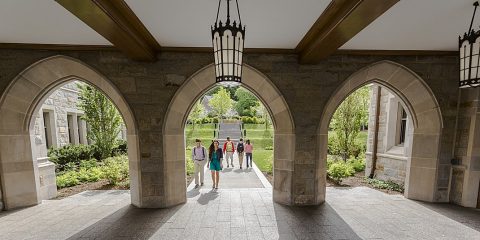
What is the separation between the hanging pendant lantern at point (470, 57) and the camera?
237 centimetres

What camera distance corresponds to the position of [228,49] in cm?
216

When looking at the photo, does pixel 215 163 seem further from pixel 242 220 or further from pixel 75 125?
pixel 75 125

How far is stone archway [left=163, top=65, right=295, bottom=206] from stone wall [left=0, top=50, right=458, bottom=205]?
12 cm

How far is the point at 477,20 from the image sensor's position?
113 inches

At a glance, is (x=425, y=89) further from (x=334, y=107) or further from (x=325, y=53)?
(x=325, y=53)

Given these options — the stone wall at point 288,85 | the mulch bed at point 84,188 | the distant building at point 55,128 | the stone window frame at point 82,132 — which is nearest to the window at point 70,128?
the distant building at point 55,128

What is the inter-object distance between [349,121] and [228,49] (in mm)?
8750

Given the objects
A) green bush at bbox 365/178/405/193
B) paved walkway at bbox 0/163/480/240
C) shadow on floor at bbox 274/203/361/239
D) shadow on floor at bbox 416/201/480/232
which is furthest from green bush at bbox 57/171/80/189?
shadow on floor at bbox 416/201/480/232

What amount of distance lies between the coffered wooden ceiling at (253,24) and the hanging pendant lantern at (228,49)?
628 mm

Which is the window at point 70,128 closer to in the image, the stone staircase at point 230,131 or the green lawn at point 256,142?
the green lawn at point 256,142

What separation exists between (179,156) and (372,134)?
20.7 feet

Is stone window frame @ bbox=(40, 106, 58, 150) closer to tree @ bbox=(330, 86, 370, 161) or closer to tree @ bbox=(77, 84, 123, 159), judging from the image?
tree @ bbox=(77, 84, 123, 159)

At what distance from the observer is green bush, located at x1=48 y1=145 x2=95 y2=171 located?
7258 millimetres

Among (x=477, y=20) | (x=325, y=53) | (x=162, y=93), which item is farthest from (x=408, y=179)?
(x=162, y=93)
